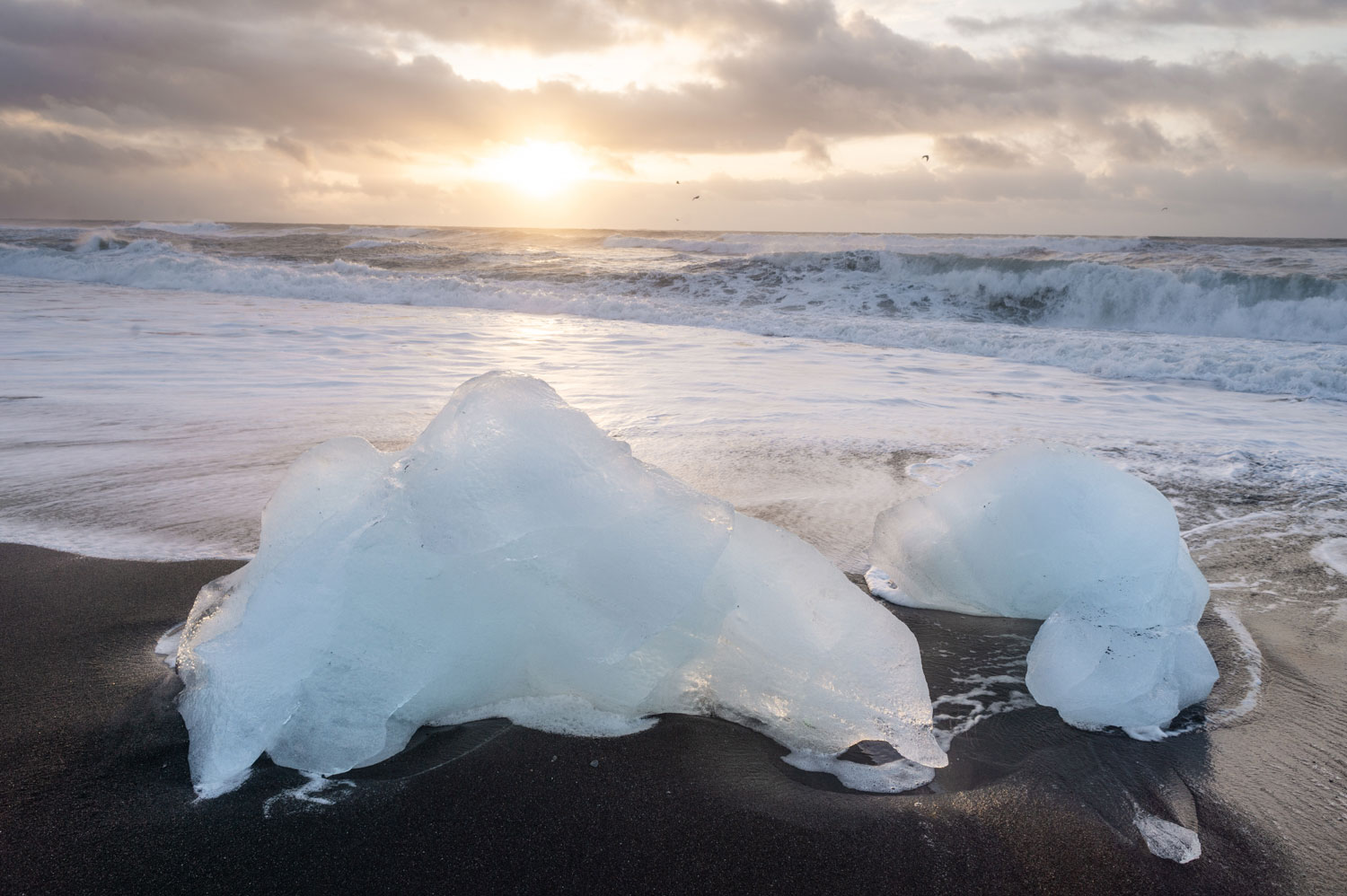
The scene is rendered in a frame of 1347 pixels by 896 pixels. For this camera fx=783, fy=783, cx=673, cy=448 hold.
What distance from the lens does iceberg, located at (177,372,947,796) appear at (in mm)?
1802

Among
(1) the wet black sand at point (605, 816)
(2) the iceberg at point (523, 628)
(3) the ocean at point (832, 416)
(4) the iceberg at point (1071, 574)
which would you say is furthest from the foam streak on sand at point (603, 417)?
(1) the wet black sand at point (605, 816)

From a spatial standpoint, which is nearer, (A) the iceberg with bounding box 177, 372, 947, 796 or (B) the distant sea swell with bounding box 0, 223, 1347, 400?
(A) the iceberg with bounding box 177, 372, 947, 796

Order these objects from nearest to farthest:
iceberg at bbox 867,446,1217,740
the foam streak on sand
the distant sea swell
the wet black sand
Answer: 1. the wet black sand
2. iceberg at bbox 867,446,1217,740
3. the foam streak on sand
4. the distant sea swell

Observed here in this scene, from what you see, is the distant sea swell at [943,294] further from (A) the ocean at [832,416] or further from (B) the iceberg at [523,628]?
(B) the iceberg at [523,628]

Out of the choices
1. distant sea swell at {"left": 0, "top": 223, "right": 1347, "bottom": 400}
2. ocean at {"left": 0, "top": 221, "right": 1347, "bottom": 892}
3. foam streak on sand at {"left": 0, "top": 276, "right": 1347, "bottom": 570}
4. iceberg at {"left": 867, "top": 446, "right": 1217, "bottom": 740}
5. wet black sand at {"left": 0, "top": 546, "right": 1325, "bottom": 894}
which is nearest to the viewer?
wet black sand at {"left": 0, "top": 546, "right": 1325, "bottom": 894}

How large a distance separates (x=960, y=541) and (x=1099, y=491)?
44cm

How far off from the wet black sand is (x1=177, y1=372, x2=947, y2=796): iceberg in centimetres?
8

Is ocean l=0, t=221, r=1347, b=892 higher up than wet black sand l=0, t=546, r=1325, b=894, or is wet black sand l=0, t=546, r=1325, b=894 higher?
ocean l=0, t=221, r=1347, b=892

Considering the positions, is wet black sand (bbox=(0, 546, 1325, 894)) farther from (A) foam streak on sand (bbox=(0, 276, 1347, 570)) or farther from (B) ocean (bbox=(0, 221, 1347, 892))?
(A) foam streak on sand (bbox=(0, 276, 1347, 570))

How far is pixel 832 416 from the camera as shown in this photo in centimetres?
545

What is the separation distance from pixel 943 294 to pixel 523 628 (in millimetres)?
16920

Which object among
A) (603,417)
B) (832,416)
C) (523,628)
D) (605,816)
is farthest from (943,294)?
(605,816)

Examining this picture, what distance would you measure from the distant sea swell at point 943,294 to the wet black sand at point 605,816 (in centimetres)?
710

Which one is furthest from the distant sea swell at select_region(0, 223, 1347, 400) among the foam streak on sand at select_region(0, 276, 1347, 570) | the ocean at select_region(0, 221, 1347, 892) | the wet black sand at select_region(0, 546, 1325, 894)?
the wet black sand at select_region(0, 546, 1325, 894)
